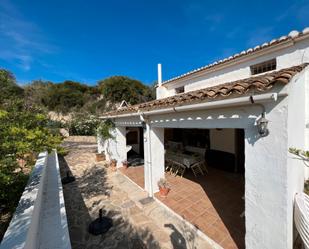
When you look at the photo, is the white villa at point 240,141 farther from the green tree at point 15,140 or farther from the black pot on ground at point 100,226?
the green tree at point 15,140

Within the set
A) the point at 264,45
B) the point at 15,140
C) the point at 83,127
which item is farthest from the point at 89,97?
the point at 15,140

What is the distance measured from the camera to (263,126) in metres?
3.25

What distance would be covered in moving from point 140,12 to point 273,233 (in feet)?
51.7

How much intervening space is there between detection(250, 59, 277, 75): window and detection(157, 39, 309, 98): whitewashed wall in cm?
18

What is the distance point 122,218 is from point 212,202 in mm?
3403

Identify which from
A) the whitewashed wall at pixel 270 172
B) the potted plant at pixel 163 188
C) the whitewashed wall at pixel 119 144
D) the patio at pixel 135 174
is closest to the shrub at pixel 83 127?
the whitewashed wall at pixel 119 144

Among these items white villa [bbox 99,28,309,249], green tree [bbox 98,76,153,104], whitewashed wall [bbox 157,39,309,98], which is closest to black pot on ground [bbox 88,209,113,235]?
white villa [bbox 99,28,309,249]

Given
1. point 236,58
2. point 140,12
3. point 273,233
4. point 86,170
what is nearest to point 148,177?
point 273,233

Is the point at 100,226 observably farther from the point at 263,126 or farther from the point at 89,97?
the point at 89,97

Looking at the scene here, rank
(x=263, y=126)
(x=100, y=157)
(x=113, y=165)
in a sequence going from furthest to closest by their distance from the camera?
(x=100, y=157)
(x=113, y=165)
(x=263, y=126)

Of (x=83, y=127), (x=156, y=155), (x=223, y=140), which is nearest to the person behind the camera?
(x=156, y=155)

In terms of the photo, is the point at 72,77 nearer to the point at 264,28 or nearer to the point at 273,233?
the point at 264,28

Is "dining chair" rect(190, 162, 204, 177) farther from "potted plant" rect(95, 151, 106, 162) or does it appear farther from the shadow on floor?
"potted plant" rect(95, 151, 106, 162)

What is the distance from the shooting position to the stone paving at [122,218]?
185 inches
